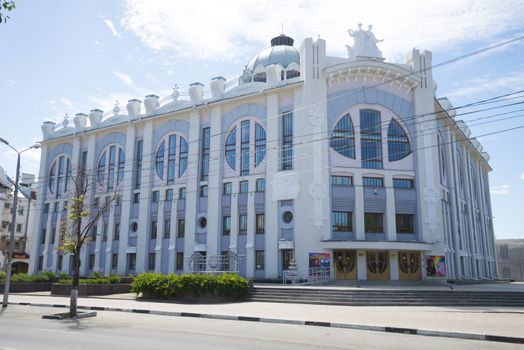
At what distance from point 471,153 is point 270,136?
28104 mm

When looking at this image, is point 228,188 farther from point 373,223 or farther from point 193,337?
point 193,337

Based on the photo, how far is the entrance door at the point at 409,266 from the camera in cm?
3378

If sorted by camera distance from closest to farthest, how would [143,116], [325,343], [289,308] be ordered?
[325,343] < [289,308] < [143,116]

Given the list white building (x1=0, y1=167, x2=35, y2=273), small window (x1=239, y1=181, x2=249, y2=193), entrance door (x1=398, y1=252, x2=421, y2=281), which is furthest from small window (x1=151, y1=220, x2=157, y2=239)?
white building (x1=0, y1=167, x2=35, y2=273)

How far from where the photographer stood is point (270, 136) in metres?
36.3

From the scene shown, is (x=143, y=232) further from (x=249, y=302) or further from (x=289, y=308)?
(x=289, y=308)

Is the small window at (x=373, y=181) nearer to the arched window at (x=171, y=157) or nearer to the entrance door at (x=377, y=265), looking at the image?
the entrance door at (x=377, y=265)

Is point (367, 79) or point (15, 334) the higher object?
point (367, 79)

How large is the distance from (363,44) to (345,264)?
17.3 metres

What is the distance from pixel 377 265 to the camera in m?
33.5

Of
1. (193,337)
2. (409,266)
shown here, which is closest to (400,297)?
(409,266)

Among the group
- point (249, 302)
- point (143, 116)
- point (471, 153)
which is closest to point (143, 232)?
point (143, 116)

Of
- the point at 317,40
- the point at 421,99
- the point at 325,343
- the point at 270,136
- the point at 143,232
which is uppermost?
the point at 317,40

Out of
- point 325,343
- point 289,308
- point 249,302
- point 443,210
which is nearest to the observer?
point 325,343
